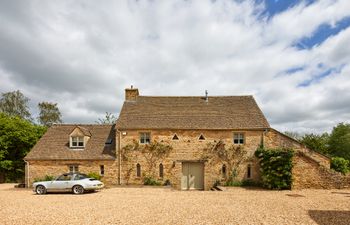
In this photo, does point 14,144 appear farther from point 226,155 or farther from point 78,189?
point 226,155

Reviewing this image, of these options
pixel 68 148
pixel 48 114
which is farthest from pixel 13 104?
pixel 68 148

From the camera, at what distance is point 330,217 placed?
10.9 meters

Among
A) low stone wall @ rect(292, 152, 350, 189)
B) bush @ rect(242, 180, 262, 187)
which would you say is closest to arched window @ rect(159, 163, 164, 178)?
bush @ rect(242, 180, 262, 187)

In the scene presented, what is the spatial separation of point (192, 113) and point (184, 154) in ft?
13.9

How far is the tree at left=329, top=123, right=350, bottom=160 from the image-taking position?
41322mm

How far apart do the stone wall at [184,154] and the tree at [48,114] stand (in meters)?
32.8

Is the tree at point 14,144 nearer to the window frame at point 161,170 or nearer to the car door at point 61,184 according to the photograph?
the car door at point 61,184

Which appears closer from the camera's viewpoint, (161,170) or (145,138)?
(161,170)

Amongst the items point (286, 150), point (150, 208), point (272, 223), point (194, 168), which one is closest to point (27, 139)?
Result: point (194, 168)

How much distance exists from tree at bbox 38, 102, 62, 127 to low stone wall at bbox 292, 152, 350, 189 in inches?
1739

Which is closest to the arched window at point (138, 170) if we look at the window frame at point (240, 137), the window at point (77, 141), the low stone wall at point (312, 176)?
the window at point (77, 141)

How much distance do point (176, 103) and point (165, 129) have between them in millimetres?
4447

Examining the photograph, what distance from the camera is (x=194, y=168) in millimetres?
24000

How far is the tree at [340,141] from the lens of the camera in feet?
136
